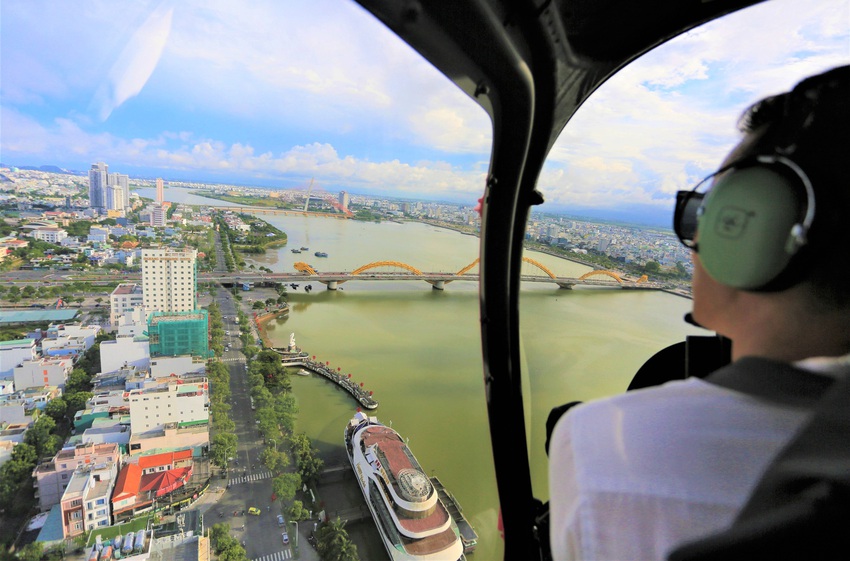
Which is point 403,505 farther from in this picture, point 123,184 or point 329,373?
point 123,184

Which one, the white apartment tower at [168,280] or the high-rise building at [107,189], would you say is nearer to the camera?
the high-rise building at [107,189]

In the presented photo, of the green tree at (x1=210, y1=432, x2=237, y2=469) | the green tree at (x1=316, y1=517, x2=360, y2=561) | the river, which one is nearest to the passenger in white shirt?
the river

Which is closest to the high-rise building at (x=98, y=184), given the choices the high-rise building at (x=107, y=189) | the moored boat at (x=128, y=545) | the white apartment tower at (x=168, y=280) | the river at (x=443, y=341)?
the high-rise building at (x=107, y=189)

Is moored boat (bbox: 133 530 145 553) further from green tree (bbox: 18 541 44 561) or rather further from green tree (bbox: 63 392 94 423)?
green tree (bbox: 63 392 94 423)

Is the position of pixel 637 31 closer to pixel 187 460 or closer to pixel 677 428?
pixel 677 428

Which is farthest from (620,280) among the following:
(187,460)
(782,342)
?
(187,460)

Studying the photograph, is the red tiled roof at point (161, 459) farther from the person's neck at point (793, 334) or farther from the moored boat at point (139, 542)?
the person's neck at point (793, 334)

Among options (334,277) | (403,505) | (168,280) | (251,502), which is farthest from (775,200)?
(334,277)
